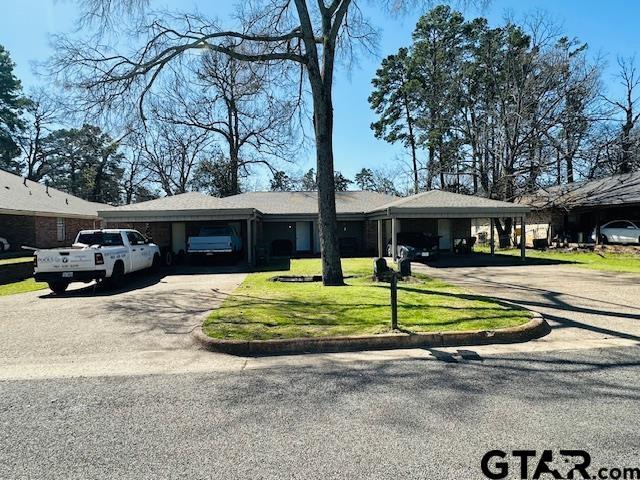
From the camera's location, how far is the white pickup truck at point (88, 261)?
1182 centimetres

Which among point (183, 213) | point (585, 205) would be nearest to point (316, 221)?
point (183, 213)

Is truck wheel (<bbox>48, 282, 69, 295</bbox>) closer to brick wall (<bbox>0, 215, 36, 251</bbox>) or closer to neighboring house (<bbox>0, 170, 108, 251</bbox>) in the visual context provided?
neighboring house (<bbox>0, 170, 108, 251</bbox>)

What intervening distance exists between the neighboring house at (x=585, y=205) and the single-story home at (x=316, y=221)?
7.24 meters

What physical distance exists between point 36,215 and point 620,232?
1299 inches

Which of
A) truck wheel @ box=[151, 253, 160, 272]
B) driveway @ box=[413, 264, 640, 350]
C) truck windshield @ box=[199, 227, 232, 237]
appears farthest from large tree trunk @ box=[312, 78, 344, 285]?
truck windshield @ box=[199, 227, 232, 237]

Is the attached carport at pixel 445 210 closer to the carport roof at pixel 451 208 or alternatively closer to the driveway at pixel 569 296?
the carport roof at pixel 451 208

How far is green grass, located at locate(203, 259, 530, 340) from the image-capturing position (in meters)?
6.82

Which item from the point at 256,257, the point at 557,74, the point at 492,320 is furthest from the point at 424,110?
the point at 492,320

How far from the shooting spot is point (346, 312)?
27.0 ft

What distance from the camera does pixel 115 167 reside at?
55.1 metres

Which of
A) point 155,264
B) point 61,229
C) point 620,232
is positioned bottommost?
point 155,264

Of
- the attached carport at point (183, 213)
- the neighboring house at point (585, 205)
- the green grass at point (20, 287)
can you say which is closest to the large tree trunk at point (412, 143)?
the neighboring house at point (585, 205)

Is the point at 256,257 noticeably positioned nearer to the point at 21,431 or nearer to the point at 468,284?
the point at 468,284

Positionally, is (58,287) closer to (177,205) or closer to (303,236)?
(177,205)
